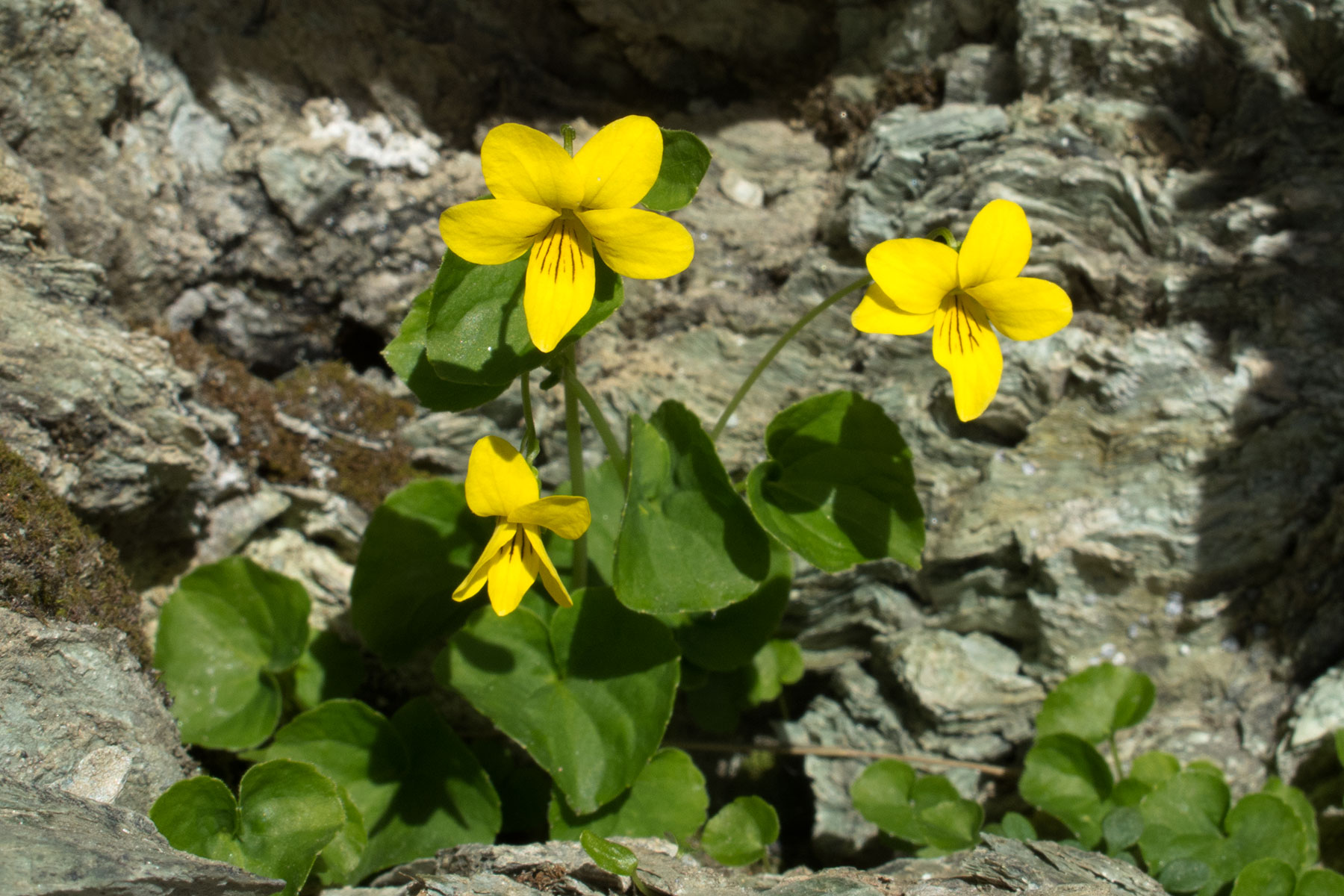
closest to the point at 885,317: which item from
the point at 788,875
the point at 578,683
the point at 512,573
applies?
the point at 512,573

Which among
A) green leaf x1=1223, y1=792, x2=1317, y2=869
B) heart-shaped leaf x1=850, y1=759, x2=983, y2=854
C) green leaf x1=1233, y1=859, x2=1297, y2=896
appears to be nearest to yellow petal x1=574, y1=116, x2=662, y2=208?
heart-shaped leaf x1=850, y1=759, x2=983, y2=854

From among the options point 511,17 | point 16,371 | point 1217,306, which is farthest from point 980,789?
point 511,17

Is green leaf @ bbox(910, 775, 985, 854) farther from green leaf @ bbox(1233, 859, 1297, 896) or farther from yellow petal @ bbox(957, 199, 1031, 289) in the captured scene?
yellow petal @ bbox(957, 199, 1031, 289)

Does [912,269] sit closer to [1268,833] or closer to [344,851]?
[1268,833]

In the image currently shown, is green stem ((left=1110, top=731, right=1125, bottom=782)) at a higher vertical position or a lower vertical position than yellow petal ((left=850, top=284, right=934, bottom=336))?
lower

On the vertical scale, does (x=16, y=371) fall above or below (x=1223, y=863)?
above

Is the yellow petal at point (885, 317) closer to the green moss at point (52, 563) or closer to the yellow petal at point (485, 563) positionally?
the yellow petal at point (485, 563)

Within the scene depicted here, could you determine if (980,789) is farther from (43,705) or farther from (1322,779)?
(43,705)
